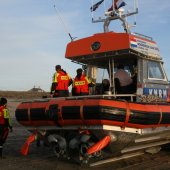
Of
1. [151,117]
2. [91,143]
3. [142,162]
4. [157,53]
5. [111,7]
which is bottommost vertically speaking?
[142,162]

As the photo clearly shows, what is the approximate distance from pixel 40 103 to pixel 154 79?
269cm

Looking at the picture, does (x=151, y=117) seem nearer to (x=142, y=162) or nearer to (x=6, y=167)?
(x=142, y=162)

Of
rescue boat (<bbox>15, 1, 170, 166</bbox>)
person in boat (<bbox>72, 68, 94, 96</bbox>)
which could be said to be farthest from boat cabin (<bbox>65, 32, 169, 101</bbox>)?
person in boat (<bbox>72, 68, 94, 96</bbox>)

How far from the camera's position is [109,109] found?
22.2ft

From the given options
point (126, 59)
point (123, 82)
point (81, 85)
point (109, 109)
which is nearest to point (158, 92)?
point (123, 82)

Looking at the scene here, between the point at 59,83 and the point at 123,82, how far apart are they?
1.41 m

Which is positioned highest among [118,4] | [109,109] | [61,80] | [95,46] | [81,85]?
[118,4]

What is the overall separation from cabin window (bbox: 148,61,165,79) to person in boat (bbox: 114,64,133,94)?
475 mm

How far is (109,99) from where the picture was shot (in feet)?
22.7

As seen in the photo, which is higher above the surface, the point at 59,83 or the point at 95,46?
the point at 95,46

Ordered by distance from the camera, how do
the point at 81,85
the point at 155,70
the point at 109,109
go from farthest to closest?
the point at 155,70
the point at 81,85
the point at 109,109

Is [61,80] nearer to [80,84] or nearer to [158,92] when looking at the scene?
[80,84]

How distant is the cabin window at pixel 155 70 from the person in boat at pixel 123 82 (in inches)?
18.7

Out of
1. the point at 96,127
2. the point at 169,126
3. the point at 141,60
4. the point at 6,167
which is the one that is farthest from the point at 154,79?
the point at 6,167
